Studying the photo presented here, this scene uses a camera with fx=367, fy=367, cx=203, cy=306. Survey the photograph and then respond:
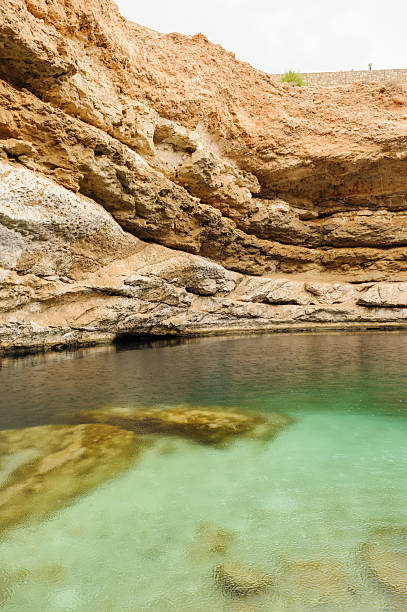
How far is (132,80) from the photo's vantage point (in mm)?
14953

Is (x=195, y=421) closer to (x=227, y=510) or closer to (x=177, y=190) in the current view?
(x=227, y=510)

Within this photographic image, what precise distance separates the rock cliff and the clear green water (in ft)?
22.3

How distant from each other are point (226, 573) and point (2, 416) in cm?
468

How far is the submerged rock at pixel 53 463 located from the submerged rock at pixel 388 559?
2.44 metres

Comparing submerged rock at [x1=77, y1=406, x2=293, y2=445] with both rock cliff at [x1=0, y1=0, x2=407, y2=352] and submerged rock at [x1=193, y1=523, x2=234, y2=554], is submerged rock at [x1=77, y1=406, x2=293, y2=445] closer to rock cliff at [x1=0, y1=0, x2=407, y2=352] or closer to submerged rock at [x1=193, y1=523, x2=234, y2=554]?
submerged rock at [x1=193, y1=523, x2=234, y2=554]

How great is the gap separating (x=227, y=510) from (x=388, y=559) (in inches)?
49.0

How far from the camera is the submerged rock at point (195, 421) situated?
4.92 meters

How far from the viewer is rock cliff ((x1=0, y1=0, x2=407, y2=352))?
1147 cm

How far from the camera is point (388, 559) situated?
2.49 meters

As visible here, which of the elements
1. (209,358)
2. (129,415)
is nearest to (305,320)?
(209,358)

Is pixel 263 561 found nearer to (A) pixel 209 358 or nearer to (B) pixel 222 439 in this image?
(B) pixel 222 439

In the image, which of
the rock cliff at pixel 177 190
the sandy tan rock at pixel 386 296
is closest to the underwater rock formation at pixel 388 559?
the rock cliff at pixel 177 190

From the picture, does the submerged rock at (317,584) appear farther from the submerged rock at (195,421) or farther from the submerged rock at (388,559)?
the submerged rock at (195,421)

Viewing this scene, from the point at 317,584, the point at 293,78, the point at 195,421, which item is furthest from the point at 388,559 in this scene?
the point at 293,78
